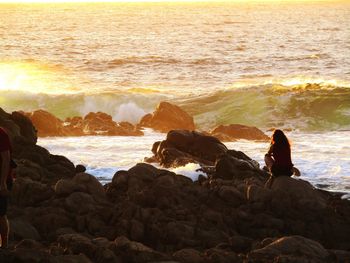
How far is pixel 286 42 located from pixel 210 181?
64.0 m

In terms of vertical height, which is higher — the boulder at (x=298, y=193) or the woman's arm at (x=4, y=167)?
the woman's arm at (x=4, y=167)

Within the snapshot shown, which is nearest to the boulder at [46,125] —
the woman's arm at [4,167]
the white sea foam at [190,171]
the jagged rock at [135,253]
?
the white sea foam at [190,171]

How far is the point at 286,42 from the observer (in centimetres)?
7650

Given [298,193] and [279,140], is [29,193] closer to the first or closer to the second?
[279,140]

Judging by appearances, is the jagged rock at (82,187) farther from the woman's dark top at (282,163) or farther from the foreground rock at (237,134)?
the foreground rock at (237,134)

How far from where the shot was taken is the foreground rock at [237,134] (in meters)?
24.8

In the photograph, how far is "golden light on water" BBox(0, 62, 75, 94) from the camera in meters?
44.7

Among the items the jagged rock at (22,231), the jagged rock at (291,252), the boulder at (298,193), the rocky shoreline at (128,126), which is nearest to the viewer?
the jagged rock at (291,252)

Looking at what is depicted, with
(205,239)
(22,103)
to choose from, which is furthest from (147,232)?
(22,103)

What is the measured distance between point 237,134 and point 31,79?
2755 cm

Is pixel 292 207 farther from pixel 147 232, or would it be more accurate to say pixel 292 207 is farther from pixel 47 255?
pixel 47 255

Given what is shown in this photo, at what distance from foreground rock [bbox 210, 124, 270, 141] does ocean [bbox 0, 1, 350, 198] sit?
3.13 ft

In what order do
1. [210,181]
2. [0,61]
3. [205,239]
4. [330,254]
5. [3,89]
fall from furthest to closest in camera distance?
[0,61] < [3,89] < [210,181] < [205,239] < [330,254]

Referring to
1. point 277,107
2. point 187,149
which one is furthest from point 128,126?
point 187,149
